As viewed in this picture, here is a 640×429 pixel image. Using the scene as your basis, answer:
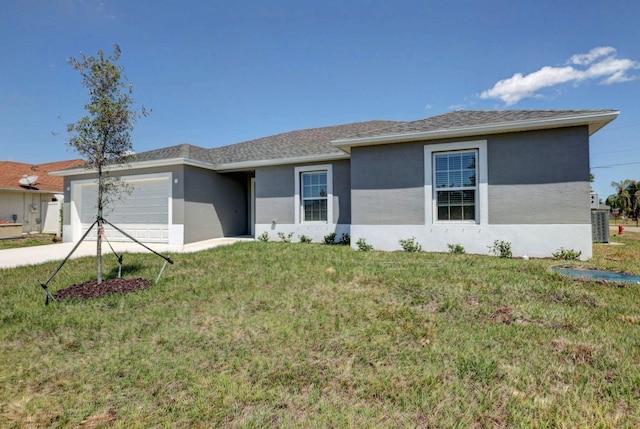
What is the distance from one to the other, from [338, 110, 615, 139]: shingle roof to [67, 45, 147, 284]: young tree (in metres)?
6.12

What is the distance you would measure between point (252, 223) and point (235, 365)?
12.6m

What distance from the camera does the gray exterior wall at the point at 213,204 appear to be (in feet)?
39.3

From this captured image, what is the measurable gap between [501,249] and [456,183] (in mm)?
2141

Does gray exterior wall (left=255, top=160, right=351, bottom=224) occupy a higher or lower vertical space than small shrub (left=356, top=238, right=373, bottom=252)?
higher

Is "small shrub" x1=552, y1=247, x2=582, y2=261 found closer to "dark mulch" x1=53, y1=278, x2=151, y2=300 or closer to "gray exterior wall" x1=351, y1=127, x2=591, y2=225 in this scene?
"gray exterior wall" x1=351, y1=127, x2=591, y2=225

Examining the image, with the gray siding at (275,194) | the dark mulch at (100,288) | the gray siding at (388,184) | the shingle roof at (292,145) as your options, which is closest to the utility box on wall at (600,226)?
the gray siding at (388,184)

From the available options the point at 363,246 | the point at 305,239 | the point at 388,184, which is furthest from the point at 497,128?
the point at 305,239

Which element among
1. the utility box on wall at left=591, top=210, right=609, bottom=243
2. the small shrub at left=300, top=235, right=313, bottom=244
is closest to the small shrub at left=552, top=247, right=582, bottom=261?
the utility box on wall at left=591, top=210, right=609, bottom=243

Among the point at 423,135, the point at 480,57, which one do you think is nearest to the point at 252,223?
the point at 423,135

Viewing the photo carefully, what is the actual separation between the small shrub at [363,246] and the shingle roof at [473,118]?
3.27 metres

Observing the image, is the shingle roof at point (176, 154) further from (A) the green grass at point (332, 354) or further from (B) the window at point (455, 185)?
(B) the window at point (455, 185)

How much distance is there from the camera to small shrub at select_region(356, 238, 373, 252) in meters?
9.44

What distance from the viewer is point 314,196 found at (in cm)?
1154

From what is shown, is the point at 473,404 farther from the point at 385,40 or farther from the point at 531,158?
the point at 385,40
